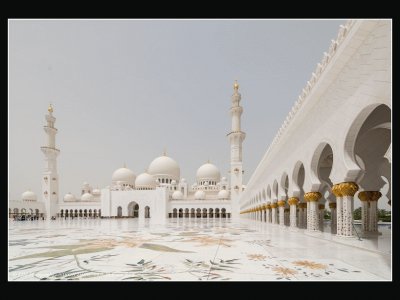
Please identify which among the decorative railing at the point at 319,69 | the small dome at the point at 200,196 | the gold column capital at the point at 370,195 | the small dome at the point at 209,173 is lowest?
the small dome at the point at 200,196

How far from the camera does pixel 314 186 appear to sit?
9258 millimetres

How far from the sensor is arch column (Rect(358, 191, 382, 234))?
1013 centimetres

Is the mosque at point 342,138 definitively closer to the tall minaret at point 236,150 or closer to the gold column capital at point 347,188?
the gold column capital at point 347,188

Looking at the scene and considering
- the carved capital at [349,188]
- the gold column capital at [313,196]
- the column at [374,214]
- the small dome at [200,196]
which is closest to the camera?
the carved capital at [349,188]

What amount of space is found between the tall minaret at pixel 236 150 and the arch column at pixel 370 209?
79.2ft

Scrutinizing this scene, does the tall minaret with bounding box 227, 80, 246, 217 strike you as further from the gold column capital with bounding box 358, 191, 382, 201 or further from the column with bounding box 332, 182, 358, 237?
the column with bounding box 332, 182, 358, 237

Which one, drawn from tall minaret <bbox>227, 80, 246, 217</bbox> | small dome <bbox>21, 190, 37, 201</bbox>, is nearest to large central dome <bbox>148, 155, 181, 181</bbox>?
tall minaret <bbox>227, 80, 246, 217</bbox>

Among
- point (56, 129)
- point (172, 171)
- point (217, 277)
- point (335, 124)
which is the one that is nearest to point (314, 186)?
point (335, 124)

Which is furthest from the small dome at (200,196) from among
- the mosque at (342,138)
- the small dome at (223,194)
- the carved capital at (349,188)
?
the carved capital at (349,188)

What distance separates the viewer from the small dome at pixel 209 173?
46.3 meters

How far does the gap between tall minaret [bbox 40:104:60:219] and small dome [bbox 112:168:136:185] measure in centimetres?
929

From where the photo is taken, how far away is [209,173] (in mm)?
46406

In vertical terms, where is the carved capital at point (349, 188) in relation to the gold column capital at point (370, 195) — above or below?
above

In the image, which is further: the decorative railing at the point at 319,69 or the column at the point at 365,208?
the column at the point at 365,208
